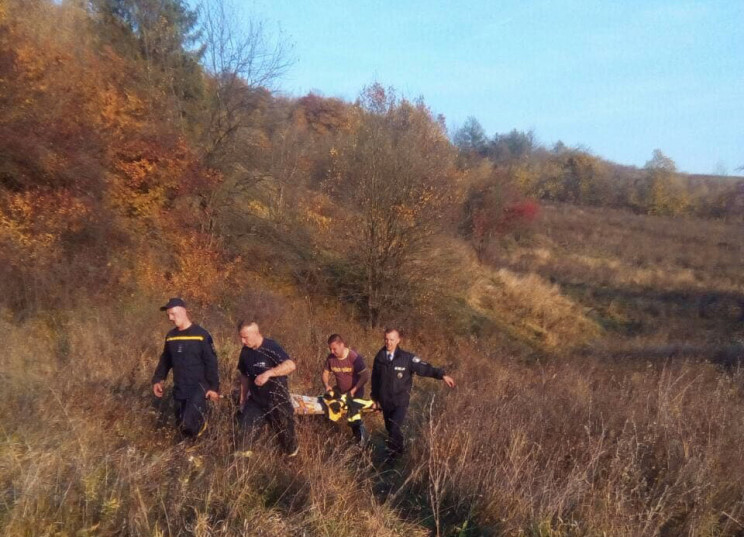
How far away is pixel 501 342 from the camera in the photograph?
1697cm

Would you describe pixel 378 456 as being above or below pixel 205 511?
below

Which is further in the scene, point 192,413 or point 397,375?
point 397,375

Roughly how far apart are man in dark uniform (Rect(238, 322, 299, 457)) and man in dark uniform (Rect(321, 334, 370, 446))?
818mm

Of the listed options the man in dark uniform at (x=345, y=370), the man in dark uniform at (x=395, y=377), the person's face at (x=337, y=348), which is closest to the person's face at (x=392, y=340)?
the man in dark uniform at (x=395, y=377)

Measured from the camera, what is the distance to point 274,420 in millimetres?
4633

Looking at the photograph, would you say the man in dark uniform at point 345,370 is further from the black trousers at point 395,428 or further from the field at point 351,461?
the field at point 351,461

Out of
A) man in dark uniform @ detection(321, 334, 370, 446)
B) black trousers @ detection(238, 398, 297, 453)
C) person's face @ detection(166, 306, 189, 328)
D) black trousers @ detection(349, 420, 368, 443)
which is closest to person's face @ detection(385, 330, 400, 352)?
man in dark uniform @ detection(321, 334, 370, 446)

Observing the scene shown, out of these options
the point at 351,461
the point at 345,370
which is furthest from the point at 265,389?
the point at 345,370

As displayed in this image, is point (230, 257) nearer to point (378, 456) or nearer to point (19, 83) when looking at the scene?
point (19, 83)

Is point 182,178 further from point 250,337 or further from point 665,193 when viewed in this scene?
point 665,193

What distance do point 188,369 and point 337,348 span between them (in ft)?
4.75

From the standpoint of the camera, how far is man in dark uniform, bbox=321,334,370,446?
549 centimetres

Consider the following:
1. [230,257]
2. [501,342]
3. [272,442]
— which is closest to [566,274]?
[501,342]

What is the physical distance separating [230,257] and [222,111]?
451cm
